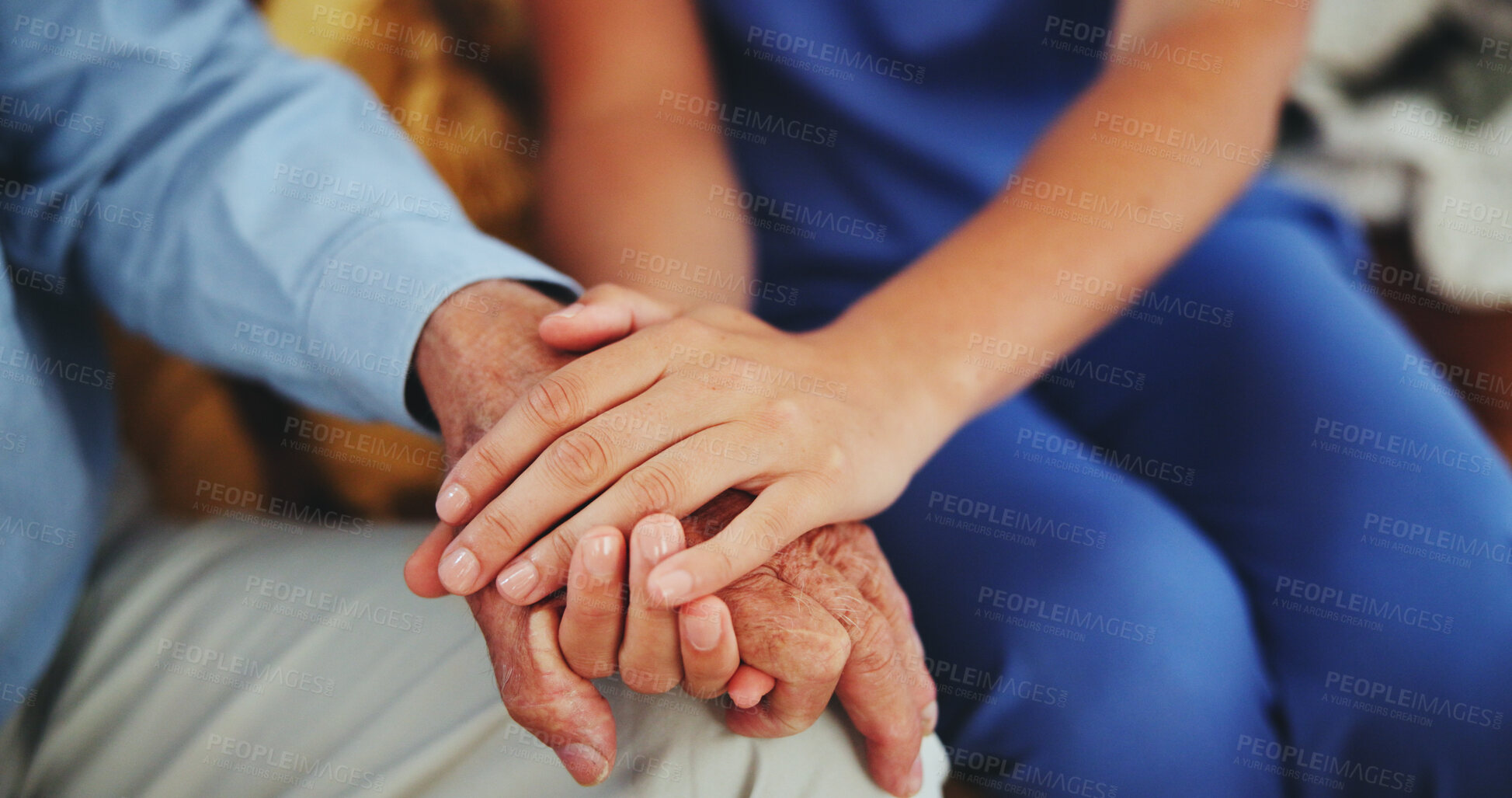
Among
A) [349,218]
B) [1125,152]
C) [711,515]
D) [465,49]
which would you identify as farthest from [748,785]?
[465,49]

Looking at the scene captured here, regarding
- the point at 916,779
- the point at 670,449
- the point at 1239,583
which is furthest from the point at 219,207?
the point at 1239,583

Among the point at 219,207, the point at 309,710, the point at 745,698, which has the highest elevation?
the point at 219,207

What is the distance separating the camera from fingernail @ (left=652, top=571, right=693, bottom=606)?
0.42 metres

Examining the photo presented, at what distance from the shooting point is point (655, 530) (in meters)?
0.45

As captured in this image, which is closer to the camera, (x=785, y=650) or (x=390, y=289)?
(x=785, y=650)

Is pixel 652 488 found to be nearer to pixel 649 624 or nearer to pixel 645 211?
pixel 649 624

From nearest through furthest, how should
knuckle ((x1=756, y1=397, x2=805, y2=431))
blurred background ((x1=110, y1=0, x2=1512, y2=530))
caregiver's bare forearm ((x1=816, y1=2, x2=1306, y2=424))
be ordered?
knuckle ((x1=756, y1=397, x2=805, y2=431)), caregiver's bare forearm ((x1=816, y1=2, x2=1306, y2=424)), blurred background ((x1=110, y1=0, x2=1512, y2=530))

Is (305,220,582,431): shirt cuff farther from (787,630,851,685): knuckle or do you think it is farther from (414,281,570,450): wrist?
(787,630,851,685): knuckle

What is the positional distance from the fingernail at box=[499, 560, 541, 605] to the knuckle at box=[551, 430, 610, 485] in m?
0.05

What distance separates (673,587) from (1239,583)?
1.75 ft

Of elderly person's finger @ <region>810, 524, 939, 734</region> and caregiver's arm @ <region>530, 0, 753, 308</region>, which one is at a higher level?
caregiver's arm @ <region>530, 0, 753, 308</region>

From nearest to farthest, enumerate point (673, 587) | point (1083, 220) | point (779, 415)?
1. point (673, 587)
2. point (779, 415)
3. point (1083, 220)

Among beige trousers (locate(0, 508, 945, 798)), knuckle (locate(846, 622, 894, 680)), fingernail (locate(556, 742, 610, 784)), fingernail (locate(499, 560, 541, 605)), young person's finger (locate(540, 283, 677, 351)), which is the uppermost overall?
young person's finger (locate(540, 283, 677, 351))

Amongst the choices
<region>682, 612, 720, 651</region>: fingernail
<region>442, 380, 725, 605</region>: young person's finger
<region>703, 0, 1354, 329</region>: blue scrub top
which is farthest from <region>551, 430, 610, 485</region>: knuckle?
<region>703, 0, 1354, 329</region>: blue scrub top
